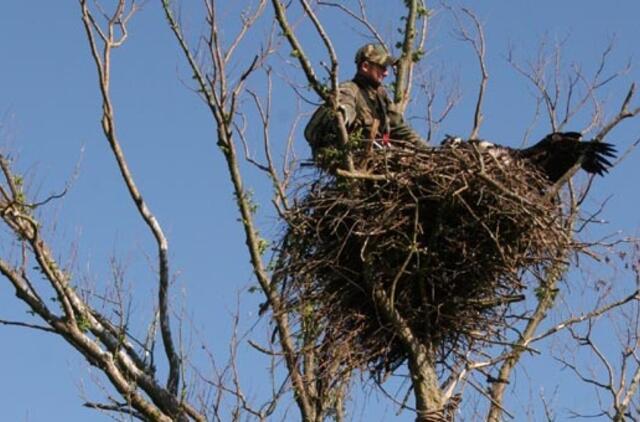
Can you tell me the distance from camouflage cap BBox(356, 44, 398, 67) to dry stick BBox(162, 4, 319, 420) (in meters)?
0.75

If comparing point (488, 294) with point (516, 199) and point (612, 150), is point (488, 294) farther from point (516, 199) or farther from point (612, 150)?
point (612, 150)

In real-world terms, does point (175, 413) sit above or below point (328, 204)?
below

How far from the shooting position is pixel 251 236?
9836 millimetres

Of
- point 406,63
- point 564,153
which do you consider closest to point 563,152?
point 564,153

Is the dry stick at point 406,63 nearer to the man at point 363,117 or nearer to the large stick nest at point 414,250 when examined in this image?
the man at point 363,117

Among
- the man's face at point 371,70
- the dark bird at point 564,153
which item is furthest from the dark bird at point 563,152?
the man's face at point 371,70

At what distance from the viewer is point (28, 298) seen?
980 centimetres

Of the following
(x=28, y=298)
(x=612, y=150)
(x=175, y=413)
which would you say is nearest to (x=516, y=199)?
(x=612, y=150)

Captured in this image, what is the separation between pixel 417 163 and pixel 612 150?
1.61 metres

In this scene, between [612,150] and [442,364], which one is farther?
[612,150]

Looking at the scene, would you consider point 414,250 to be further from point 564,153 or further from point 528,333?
point 528,333

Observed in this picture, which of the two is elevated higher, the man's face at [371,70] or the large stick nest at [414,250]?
the man's face at [371,70]

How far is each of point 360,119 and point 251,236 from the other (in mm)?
1051

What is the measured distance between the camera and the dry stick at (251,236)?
9336mm
